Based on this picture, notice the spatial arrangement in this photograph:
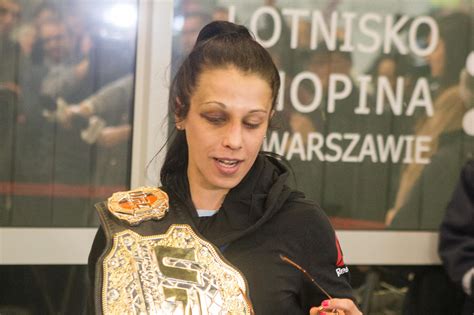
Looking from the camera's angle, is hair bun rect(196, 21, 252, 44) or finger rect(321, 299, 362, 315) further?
hair bun rect(196, 21, 252, 44)

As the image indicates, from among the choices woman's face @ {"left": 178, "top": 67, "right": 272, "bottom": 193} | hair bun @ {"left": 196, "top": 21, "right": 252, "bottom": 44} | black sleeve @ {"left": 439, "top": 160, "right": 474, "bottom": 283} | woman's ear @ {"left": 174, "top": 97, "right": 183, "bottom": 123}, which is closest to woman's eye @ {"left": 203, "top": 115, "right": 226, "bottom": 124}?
→ woman's face @ {"left": 178, "top": 67, "right": 272, "bottom": 193}

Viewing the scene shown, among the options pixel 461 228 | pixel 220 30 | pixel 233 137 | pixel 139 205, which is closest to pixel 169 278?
pixel 139 205

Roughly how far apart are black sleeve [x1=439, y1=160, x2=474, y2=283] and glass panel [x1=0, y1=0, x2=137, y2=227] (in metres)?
1.16

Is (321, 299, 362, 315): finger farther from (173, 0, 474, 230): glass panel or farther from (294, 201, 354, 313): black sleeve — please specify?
(173, 0, 474, 230): glass panel

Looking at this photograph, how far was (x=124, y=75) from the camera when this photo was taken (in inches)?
119

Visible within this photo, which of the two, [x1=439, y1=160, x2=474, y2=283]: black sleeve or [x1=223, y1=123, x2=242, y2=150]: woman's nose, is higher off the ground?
[x1=223, y1=123, x2=242, y2=150]: woman's nose

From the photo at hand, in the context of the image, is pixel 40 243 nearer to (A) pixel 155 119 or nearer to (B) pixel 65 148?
(B) pixel 65 148

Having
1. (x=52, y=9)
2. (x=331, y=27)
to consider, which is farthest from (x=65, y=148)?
(x=331, y=27)

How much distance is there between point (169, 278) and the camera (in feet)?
4.51

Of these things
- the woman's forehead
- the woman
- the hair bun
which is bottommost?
the woman

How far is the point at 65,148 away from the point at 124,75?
0.34m

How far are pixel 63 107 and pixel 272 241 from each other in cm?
154

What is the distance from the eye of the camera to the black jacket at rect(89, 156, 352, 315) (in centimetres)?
157

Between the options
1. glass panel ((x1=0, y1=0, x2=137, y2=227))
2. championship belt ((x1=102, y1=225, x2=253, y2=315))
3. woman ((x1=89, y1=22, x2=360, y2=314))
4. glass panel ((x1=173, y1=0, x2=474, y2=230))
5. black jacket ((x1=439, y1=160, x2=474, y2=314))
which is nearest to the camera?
championship belt ((x1=102, y1=225, x2=253, y2=315))
